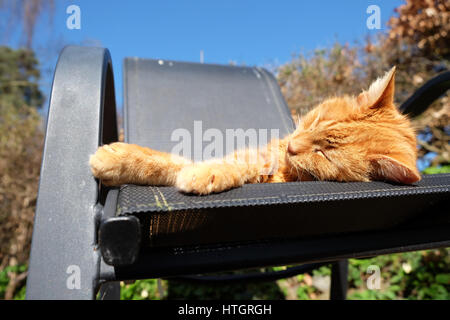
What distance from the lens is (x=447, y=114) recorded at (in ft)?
11.9

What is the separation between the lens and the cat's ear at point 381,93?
1322 mm

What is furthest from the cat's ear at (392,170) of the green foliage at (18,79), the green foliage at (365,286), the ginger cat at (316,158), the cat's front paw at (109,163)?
the green foliage at (18,79)

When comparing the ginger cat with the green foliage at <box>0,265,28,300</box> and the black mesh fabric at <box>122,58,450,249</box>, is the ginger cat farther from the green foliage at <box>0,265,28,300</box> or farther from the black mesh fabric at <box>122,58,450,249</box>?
the green foliage at <box>0,265,28,300</box>

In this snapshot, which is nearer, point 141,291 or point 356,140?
point 356,140

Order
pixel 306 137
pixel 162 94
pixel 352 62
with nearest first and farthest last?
pixel 306 137, pixel 162 94, pixel 352 62

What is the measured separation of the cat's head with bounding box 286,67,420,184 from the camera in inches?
46.1

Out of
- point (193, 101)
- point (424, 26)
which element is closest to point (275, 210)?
point (193, 101)

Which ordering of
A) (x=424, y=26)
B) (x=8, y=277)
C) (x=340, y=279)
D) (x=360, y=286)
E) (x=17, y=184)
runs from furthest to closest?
(x=424, y=26) < (x=17, y=184) < (x=8, y=277) < (x=360, y=286) < (x=340, y=279)

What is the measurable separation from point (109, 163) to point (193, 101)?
54.3 inches

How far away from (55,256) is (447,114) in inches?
169

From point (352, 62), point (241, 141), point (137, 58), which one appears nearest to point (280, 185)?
point (241, 141)

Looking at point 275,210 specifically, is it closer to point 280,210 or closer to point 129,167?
point 280,210

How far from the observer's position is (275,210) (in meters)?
0.80
